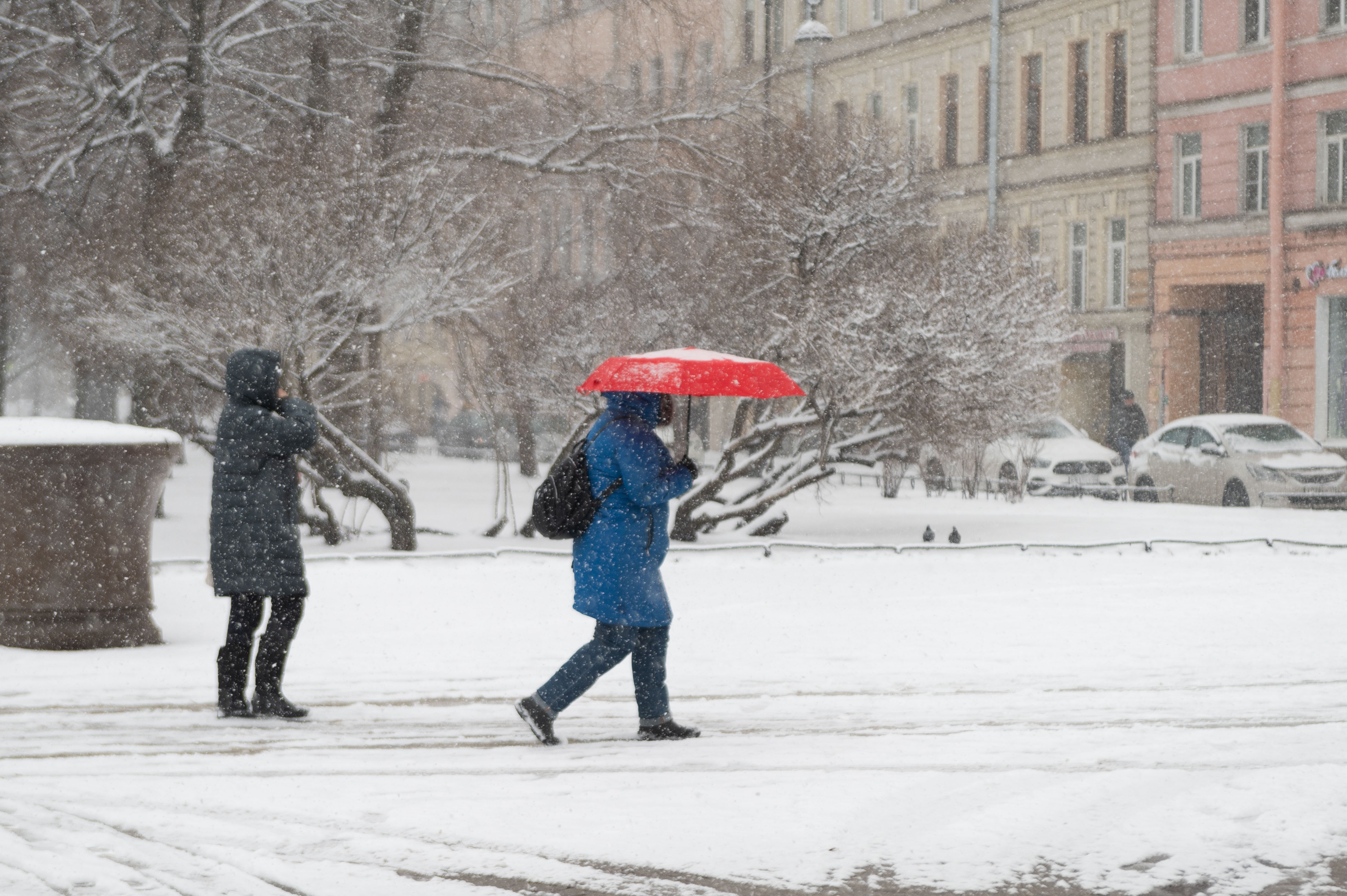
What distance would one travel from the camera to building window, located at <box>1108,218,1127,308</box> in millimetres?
37031

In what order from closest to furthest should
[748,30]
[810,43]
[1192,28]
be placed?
[810,43] → [748,30] → [1192,28]

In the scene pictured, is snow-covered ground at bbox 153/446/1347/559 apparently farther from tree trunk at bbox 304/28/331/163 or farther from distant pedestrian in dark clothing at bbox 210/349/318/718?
distant pedestrian in dark clothing at bbox 210/349/318/718

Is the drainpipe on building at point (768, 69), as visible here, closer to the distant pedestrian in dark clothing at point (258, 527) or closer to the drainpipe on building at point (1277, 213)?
the drainpipe on building at point (1277, 213)

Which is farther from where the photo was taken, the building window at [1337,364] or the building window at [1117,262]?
the building window at [1117,262]

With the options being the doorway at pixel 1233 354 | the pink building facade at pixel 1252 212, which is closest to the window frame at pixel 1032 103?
the pink building facade at pixel 1252 212

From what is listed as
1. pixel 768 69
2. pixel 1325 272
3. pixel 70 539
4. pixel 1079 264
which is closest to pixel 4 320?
pixel 768 69

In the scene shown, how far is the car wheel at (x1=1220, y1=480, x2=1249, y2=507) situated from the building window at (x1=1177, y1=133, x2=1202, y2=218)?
12.8 meters

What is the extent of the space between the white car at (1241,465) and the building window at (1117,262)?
12148 millimetres

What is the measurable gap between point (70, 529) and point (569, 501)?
13.7 feet

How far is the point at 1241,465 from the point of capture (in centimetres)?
2309

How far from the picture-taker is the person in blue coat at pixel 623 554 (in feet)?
22.5

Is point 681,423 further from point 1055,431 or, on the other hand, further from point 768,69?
point 1055,431

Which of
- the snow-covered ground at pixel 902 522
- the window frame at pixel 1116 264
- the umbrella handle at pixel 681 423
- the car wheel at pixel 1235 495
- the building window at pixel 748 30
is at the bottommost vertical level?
the snow-covered ground at pixel 902 522

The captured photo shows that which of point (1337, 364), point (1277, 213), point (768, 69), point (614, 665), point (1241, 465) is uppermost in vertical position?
point (768, 69)
